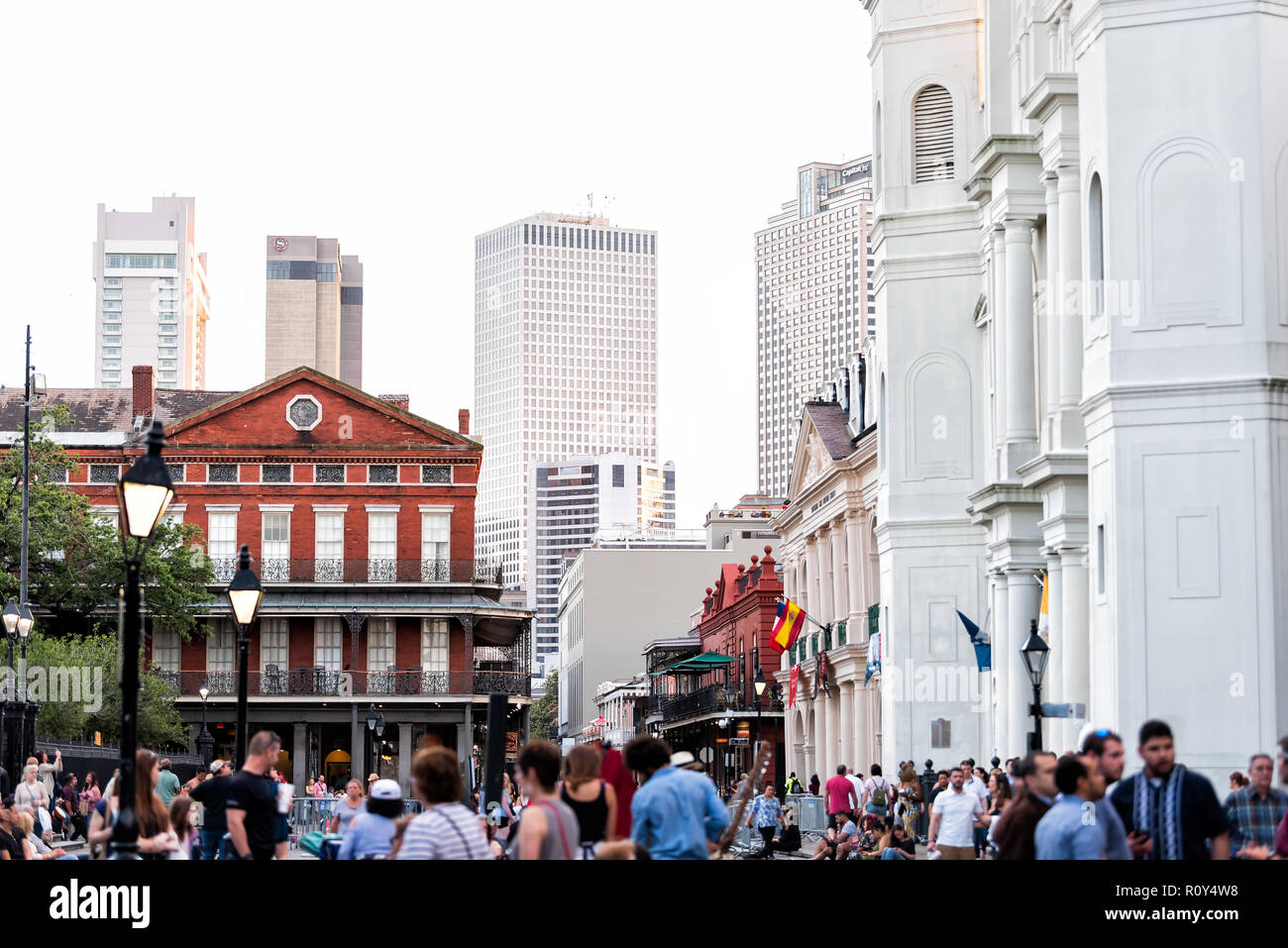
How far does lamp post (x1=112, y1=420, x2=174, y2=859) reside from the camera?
1073 cm

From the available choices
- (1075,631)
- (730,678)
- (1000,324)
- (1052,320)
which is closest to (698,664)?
(730,678)

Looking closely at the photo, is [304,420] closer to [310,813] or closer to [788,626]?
[788,626]

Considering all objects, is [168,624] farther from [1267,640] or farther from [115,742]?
[1267,640]

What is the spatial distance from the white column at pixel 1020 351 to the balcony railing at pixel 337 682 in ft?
127

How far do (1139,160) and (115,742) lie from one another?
36.5 metres

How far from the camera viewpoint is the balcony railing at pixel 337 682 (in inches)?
2586

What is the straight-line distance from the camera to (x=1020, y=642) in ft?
95.1

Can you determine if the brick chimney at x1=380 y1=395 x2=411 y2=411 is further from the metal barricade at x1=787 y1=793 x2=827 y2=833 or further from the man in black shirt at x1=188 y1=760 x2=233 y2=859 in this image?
the man in black shirt at x1=188 y1=760 x2=233 y2=859

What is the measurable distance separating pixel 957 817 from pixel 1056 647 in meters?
7.61

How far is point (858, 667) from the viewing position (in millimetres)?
50062

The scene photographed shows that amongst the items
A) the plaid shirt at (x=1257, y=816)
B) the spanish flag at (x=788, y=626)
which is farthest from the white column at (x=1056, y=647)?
the spanish flag at (x=788, y=626)

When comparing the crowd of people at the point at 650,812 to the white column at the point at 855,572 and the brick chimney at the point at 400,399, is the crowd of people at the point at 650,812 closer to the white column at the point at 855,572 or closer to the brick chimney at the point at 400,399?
the white column at the point at 855,572

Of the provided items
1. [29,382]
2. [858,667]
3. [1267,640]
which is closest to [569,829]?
[1267,640]

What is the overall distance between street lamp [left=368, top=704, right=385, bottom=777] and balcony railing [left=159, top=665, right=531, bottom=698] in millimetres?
1987
